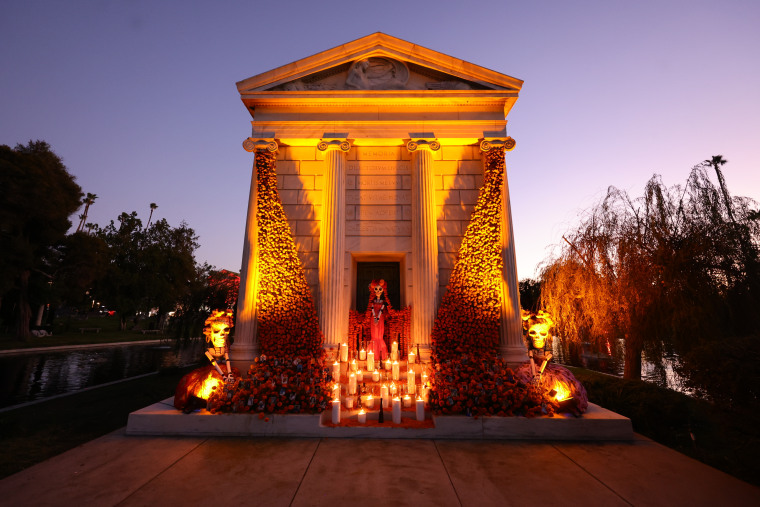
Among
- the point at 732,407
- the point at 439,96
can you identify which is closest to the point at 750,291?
the point at 732,407

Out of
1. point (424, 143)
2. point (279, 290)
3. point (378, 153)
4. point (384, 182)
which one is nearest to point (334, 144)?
point (378, 153)

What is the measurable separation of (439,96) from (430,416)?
10.3m

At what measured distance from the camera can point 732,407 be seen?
16.9 ft

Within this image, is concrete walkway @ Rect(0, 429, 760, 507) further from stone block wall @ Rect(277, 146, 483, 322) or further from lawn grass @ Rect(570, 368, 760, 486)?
stone block wall @ Rect(277, 146, 483, 322)

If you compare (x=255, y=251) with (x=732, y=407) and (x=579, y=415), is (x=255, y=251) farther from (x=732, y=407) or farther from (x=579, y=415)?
(x=732, y=407)

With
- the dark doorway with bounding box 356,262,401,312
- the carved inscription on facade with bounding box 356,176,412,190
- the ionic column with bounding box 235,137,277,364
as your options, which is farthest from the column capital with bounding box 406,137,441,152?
the ionic column with bounding box 235,137,277,364

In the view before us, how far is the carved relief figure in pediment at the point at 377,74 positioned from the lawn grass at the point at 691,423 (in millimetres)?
11557

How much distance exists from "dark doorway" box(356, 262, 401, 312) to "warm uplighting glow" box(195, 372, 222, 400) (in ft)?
18.6

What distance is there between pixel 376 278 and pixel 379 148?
4.99 meters

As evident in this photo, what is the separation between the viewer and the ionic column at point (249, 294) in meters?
10.5

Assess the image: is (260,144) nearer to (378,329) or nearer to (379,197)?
(379,197)

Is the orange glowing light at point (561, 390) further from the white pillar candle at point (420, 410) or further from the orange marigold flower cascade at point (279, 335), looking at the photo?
the orange marigold flower cascade at point (279, 335)

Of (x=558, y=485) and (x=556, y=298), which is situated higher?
(x=556, y=298)

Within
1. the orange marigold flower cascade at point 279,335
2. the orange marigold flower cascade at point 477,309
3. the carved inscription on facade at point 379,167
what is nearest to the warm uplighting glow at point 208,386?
the orange marigold flower cascade at point 279,335
